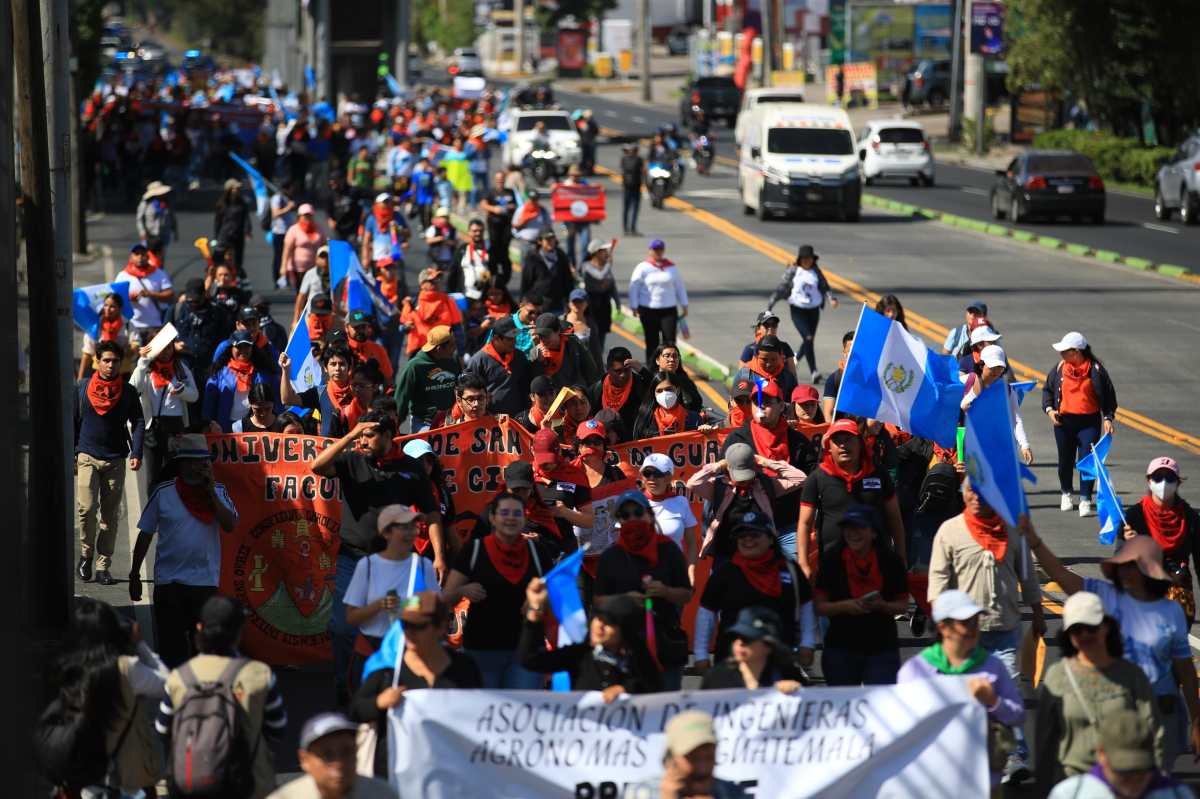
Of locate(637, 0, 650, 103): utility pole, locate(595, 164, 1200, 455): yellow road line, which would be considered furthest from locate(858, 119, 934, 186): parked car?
locate(637, 0, 650, 103): utility pole

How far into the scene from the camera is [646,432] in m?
14.1

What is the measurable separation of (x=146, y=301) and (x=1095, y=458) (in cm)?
1127

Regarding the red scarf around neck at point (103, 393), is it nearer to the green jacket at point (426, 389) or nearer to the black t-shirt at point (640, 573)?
the green jacket at point (426, 389)

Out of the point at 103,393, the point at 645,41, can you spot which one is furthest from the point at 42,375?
the point at 645,41

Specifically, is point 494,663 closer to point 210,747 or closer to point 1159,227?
point 210,747

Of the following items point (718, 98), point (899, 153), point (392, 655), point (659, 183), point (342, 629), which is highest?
point (718, 98)

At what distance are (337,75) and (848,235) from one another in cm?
4562

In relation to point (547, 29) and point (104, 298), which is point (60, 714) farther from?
point (547, 29)

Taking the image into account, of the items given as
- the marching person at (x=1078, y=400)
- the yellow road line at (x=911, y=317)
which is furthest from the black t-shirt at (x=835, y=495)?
the yellow road line at (x=911, y=317)

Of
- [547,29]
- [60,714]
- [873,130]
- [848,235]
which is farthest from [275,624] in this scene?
[547,29]

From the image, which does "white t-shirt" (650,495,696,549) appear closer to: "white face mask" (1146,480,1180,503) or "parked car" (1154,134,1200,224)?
"white face mask" (1146,480,1180,503)

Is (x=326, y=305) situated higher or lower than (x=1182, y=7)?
lower

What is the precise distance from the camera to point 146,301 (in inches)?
800

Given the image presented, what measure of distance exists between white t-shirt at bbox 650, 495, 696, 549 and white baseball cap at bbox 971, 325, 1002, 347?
5.23 m
